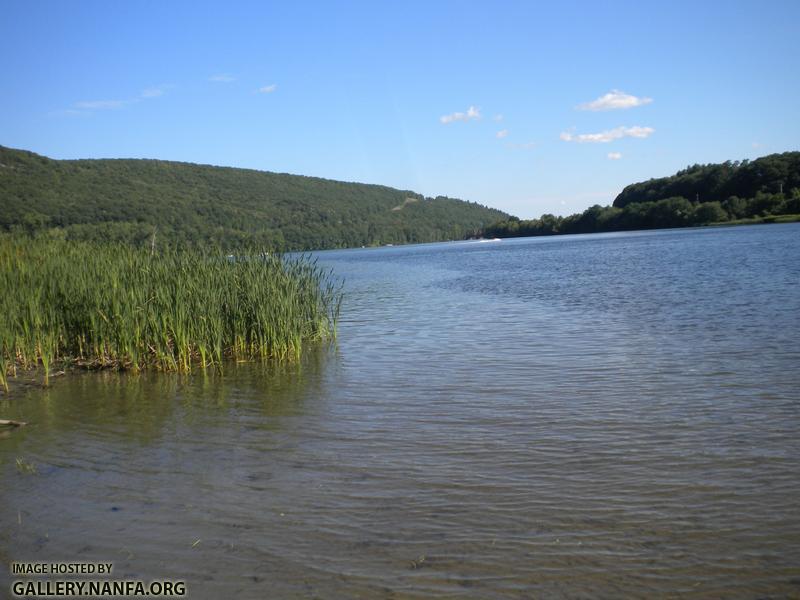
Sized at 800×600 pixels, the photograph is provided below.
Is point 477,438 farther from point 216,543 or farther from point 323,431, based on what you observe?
point 216,543

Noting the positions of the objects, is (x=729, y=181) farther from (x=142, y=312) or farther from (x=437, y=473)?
(x=437, y=473)

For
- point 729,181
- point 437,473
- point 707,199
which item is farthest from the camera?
point 707,199

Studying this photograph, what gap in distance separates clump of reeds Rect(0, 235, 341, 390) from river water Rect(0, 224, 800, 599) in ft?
2.05

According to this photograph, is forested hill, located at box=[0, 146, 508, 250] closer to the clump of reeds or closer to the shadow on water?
the clump of reeds

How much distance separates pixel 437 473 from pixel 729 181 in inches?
4078

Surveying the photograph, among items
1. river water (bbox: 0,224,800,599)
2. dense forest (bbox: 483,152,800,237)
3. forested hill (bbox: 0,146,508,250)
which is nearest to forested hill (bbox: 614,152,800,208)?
dense forest (bbox: 483,152,800,237)

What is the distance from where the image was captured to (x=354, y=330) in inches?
620

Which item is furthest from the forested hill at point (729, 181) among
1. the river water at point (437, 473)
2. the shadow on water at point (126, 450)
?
the shadow on water at point (126, 450)

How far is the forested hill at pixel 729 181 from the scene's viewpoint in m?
87.1

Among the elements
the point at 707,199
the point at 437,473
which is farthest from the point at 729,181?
the point at 437,473

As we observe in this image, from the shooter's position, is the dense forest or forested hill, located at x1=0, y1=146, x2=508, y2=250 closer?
forested hill, located at x1=0, y1=146, x2=508, y2=250

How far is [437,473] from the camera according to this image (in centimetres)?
566

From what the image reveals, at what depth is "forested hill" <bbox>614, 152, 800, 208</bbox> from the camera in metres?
87.1

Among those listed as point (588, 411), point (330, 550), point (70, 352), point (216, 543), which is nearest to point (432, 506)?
point (330, 550)
